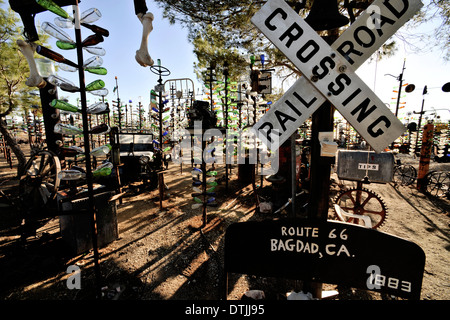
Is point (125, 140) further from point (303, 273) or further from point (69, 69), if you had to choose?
point (303, 273)

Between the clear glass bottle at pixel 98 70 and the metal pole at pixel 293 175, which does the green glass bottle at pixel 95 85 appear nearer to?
the clear glass bottle at pixel 98 70

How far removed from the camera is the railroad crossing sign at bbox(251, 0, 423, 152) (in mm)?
1172

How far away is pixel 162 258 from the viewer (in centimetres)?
358

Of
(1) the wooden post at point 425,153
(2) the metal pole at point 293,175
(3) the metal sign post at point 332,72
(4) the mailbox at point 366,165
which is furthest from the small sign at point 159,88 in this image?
(1) the wooden post at point 425,153

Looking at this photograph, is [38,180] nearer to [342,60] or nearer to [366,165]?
[342,60]

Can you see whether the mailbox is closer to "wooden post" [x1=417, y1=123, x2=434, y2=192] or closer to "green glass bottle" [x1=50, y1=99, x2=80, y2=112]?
"green glass bottle" [x1=50, y1=99, x2=80, y2=112]

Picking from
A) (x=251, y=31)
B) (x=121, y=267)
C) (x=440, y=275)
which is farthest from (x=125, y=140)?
(x=440, y=275)

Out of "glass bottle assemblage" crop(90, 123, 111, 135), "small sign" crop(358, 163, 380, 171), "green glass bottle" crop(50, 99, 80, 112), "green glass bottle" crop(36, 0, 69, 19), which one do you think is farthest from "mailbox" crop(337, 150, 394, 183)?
"green glass bottle" crop(36, 0, 69, 19)

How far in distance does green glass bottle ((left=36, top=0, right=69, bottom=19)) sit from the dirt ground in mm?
3062

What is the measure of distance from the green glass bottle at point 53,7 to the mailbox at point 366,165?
4.63 m

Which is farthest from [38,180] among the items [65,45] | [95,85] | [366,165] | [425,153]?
[425,153]

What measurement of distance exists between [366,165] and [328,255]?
10.7ft

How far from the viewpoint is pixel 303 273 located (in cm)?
146

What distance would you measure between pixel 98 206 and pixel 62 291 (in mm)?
1428
